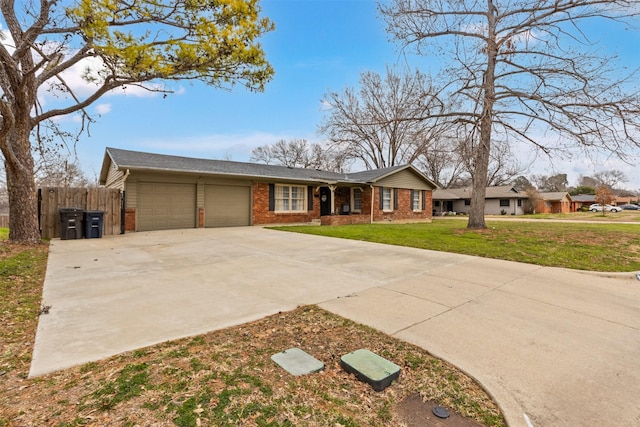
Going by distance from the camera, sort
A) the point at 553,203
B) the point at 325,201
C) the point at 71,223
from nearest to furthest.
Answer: the point at 71,223 → the point at 325,201 → the point at 553,203

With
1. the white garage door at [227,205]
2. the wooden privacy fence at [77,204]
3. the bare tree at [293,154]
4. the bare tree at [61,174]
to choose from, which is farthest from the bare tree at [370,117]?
the bare tree at [61,174]

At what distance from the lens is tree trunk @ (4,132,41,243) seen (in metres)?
8.45

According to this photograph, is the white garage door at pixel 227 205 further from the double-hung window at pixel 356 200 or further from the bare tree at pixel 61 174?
the bare tree at pixel 61 174

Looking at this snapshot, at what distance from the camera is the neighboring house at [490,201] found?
3659 centimetres

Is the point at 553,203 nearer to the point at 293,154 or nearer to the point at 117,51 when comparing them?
the point at 293,154

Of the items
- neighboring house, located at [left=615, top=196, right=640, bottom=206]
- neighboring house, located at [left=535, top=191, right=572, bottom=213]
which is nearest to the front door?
neighboring house, located at [left=535, top=191, right=572, bottom=213]

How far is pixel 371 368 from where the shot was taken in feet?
7.77

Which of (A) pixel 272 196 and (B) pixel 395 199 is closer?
(A) pixel 272 196

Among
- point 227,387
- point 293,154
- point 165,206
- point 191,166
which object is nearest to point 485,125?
point 191,166

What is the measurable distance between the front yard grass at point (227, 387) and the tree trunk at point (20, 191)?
24.8 feet

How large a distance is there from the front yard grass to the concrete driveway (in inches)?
7.5

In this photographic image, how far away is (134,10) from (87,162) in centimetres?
2781

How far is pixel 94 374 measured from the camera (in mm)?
2207

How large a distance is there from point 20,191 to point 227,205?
7.16 m
